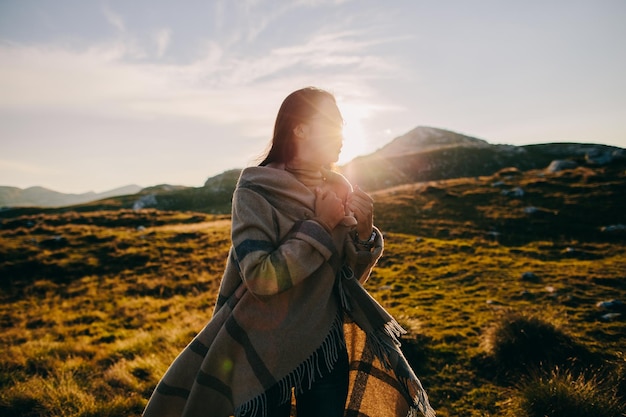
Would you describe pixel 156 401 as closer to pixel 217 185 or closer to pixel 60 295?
pixel 60 295

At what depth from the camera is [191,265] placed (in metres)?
18.2

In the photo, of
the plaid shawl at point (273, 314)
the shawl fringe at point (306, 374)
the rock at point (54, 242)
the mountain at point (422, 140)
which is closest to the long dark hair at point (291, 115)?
the plaid shawl at point (273, 314)

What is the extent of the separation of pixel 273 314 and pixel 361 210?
0.94m

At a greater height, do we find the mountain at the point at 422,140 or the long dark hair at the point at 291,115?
the mountain at the point at 422,140

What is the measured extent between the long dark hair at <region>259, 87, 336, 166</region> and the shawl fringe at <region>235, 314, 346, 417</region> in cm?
134

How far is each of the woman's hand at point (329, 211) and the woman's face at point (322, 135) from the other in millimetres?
355

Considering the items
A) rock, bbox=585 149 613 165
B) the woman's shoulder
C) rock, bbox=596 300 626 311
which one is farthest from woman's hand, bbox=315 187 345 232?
rock, bbox=585 149 613 165

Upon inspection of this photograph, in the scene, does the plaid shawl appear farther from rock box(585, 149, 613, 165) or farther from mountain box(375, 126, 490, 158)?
mountain box(375, 126, 490, 158)

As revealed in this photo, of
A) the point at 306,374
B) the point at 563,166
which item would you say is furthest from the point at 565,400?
the point at 563,166

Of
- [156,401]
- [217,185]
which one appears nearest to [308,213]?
[156,401]

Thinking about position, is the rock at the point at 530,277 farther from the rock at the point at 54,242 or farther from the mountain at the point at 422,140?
the mountain at the point at 422,140

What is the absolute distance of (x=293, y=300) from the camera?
2195 millimetres

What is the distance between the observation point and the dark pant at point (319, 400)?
2.23 metres

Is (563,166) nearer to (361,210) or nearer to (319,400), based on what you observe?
(361,210)
